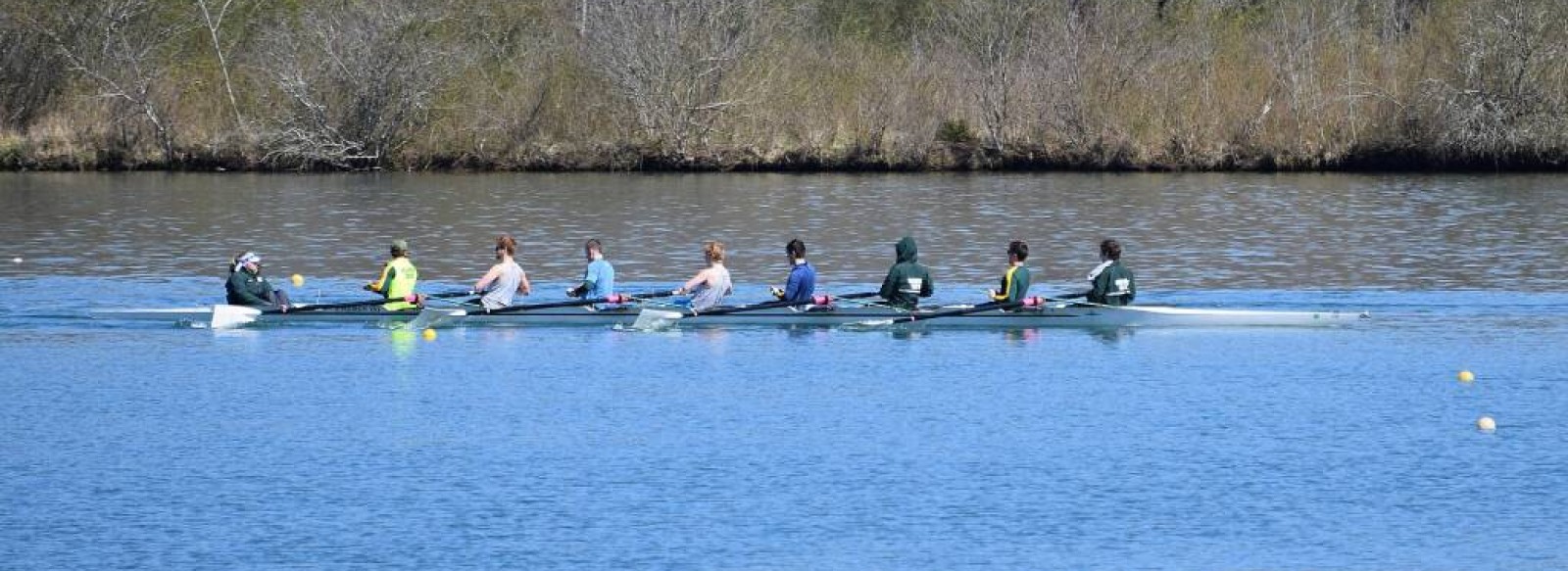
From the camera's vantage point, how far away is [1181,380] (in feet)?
55.3

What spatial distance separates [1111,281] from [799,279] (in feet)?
9.33

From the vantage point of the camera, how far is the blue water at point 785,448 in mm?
11641

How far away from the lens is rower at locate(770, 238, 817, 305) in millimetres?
19031

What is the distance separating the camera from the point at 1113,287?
18.9 m

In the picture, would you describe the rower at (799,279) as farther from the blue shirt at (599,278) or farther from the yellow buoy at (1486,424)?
the yellow buoy at (1486,424)

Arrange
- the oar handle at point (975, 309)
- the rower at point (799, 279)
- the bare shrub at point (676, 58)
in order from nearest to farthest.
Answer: the oar handle at point (975, 309) → the rower at point (799, 279) → the bare shrub at point (676, 58)

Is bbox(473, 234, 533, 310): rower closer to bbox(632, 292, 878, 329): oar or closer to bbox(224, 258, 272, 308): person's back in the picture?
bbox(632, 292, 878, 329): oar

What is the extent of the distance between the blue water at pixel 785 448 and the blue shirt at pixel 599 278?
0.43 metres

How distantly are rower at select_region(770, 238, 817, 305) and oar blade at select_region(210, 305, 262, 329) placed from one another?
16.2 ft

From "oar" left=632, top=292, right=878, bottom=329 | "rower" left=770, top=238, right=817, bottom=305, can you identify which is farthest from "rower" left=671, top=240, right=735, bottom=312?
"rower" left=770, top=238, right=817, bottom=305

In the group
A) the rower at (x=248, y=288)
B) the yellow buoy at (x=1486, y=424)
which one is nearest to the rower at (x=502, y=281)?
the rower at (x=248, y=288)

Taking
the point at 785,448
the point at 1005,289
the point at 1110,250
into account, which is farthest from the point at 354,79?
the point at 785,448

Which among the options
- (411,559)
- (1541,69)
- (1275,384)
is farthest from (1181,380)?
(1541,69)

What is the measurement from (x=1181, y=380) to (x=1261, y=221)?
14.9 meters
